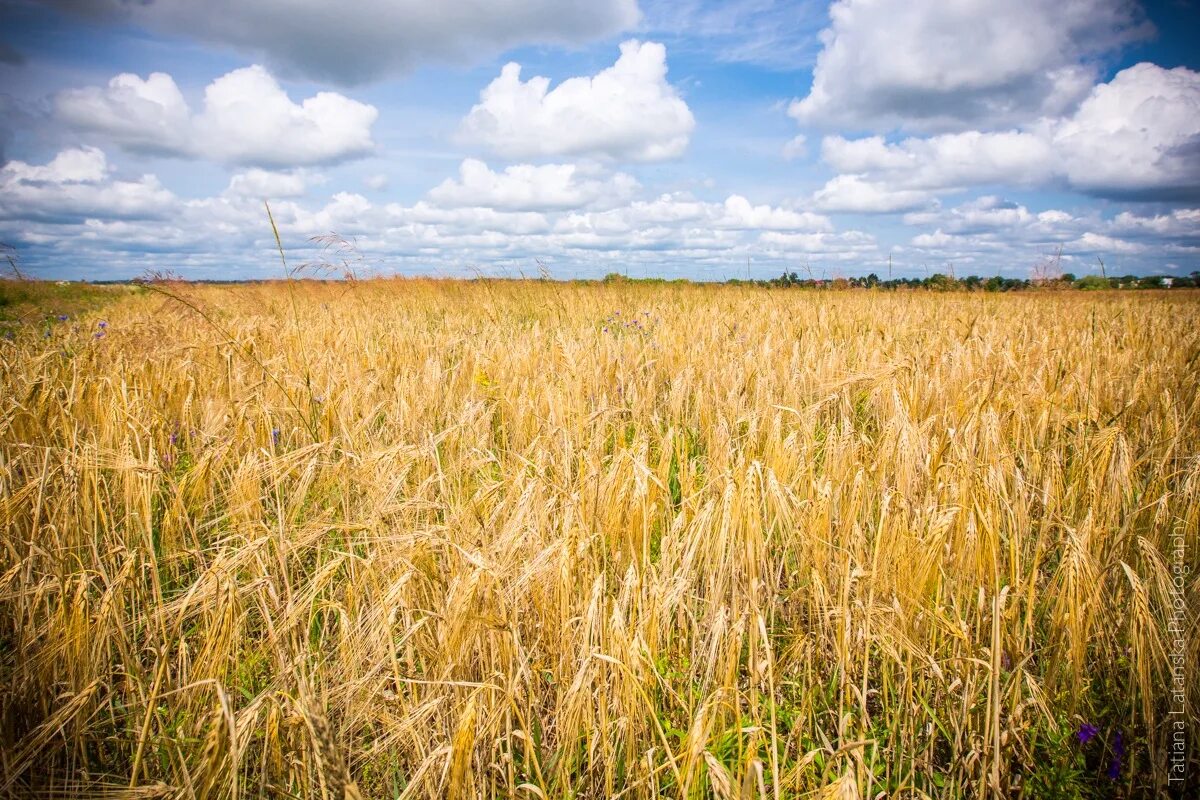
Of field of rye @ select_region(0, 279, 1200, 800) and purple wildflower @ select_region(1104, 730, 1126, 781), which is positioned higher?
field of rye @ select_region(0, 279, 1200, 800)

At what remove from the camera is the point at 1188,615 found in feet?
4.04

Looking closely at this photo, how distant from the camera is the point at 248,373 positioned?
11.1ft

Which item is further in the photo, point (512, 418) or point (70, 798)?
point (512, 418)

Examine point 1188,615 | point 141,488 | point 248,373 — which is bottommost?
point 1188,615

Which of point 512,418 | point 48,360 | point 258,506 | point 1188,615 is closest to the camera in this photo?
point 1188,615

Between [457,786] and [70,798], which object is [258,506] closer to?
[70,798]

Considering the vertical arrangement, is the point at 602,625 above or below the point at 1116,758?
above

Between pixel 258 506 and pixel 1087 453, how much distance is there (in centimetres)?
300

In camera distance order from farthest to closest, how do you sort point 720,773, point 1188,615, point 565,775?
point 1188,615 → point 565,775 → point 720,773

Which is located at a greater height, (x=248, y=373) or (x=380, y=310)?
(x=380, y=310)

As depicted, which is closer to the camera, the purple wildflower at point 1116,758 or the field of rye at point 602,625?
the field of rye at point 602,625

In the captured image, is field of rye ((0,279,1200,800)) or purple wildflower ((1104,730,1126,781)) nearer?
field of rye ((0,279,1200,800))

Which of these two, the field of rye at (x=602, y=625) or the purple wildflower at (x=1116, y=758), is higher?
the field of rye at (x=602, y=625)

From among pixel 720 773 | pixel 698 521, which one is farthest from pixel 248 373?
pixel 720 773
